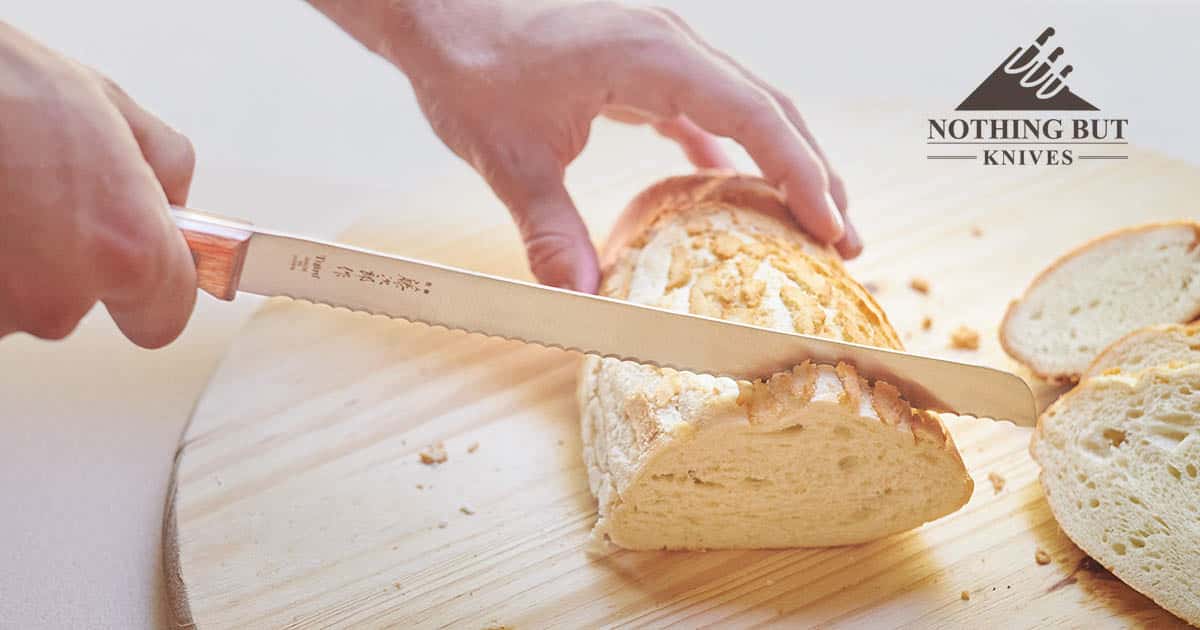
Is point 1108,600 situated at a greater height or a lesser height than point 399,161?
greater

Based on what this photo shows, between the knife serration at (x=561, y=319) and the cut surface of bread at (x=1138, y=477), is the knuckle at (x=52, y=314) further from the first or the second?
the cut surface of bread at (x=1138, y=477)

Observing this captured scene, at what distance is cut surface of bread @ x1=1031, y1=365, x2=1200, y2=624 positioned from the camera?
211 cm

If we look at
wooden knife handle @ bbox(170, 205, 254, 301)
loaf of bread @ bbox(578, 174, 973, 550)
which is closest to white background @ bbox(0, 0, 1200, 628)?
wooden knife handle @ bbox(170, 205, 254, 301)

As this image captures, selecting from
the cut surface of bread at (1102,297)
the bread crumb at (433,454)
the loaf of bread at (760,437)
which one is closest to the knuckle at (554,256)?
the loaf of bread at (760,437)

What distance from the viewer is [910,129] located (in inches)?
153

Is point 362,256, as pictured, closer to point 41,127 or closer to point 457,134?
point 41,127

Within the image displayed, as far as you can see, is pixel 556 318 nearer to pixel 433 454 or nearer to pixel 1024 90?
pixel 433 454

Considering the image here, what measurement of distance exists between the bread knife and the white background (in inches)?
36.0

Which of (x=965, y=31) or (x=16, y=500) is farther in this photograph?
(x=965, y=31)

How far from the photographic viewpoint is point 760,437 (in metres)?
2.19

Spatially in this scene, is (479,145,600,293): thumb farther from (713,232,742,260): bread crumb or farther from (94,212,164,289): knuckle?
(94,212,164,289): knuckle

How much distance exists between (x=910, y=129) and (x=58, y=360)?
9.17 ft

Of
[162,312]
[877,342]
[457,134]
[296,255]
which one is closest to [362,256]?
[296,255]

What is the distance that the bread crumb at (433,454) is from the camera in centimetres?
258
